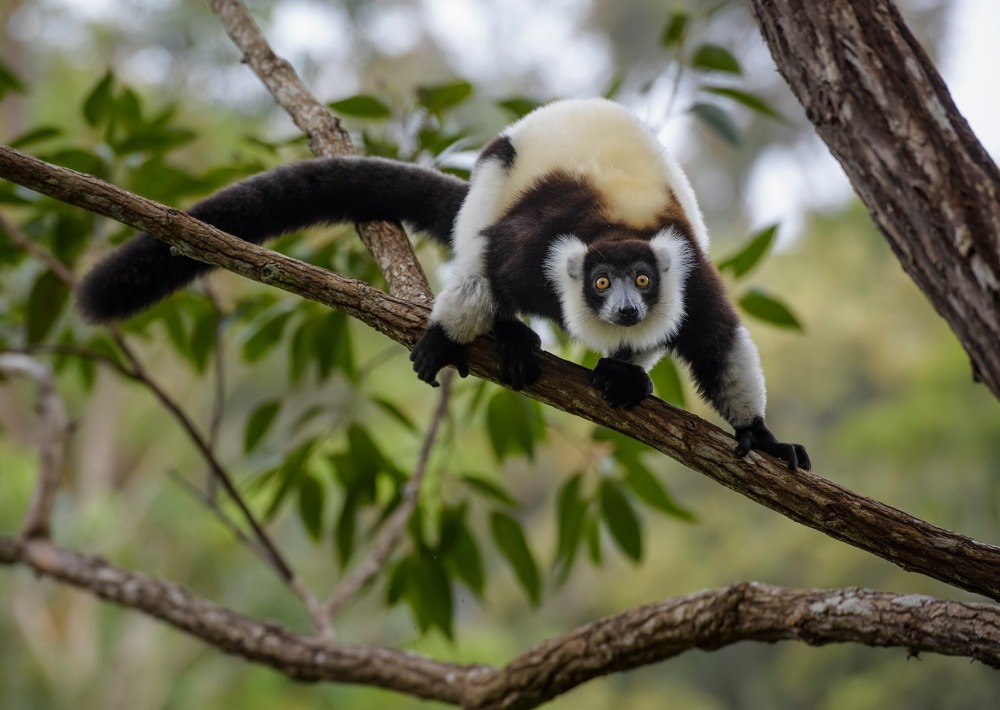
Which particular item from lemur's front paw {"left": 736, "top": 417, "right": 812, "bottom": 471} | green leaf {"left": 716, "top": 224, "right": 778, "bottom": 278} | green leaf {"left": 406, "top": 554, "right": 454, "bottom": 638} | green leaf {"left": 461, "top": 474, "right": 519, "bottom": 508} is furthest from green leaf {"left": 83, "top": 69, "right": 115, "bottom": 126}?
lemur's front paw {"left": 736, "top": 417, "right": 812, "bottom": 471}

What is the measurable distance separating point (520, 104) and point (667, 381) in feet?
3.79

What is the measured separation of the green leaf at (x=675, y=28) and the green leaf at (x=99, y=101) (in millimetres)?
1981

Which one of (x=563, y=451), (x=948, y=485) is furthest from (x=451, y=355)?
(x=563, y=451)

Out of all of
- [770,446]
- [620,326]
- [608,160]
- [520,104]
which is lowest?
[770,446]

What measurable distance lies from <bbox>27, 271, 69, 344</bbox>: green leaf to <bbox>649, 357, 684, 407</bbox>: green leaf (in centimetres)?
218

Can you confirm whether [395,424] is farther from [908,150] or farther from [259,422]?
[908,150]

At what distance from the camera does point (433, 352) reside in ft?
8.58

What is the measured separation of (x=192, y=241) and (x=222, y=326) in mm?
1401

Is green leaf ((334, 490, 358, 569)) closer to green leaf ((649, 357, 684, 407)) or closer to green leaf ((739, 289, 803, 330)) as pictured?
green leaf ((649, 357, 684, 407))

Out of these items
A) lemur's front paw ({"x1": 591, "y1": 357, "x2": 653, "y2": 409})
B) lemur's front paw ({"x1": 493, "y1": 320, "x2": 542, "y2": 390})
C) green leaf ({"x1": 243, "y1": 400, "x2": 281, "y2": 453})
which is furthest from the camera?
green leaf ({"x1": 243, "y1": 400, "x2": 281, "y2": 453})

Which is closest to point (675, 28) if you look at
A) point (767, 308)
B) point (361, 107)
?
point (767, 308)

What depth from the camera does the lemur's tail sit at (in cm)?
286

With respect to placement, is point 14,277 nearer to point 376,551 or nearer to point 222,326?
point 222,326

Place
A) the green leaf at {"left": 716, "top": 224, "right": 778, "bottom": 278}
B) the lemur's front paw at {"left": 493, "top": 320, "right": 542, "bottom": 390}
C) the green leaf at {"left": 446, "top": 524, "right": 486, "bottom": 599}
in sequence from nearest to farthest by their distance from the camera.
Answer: the lemur's front paw at {"left": 493, "top": 320, "right": 542, "bottom": 390}, the green leaf at {"left": 716, "top": 224, "right": 778, "bottom": 278}, the green leaf at {"left": 446, "top": 524, "right": 486, "bottom": 599}
